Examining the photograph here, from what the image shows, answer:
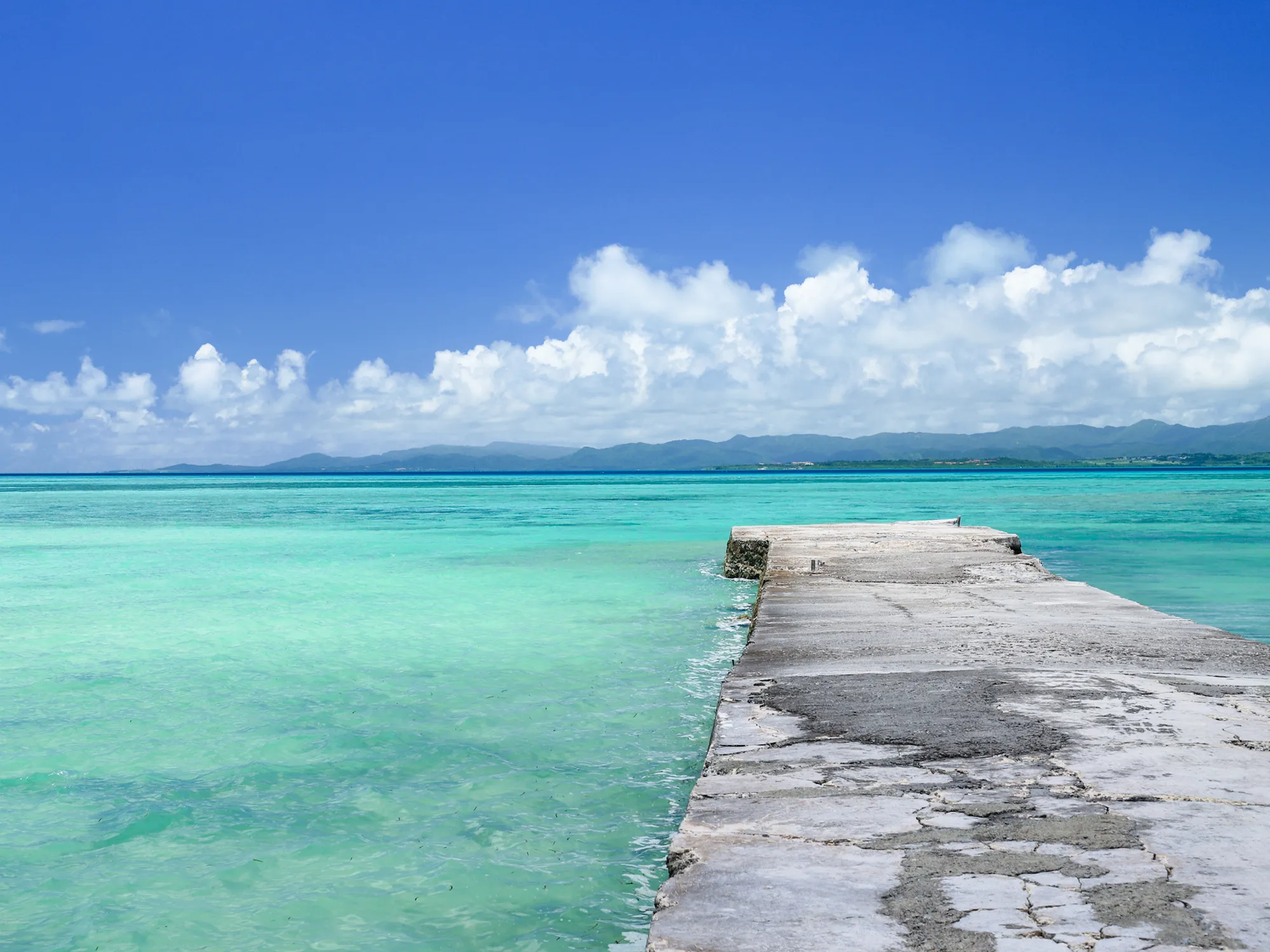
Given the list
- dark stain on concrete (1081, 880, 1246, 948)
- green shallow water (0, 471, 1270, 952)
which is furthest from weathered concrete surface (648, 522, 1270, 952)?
green shallow water (0, 471, 1270, 952)

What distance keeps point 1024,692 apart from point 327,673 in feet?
16.7

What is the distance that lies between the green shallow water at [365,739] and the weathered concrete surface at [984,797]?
0.66m

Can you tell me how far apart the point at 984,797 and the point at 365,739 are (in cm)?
359

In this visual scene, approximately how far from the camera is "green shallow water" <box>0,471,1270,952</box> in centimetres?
346

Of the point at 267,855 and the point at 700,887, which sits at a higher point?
the point at 700,887

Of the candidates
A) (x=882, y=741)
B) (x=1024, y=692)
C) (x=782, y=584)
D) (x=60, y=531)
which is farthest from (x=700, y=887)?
(x=60, y=531)

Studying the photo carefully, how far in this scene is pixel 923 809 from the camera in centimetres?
296

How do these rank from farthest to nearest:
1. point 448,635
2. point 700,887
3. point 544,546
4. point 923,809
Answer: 1. point 544,546
2. point 448,635
3. point 923,809
4. point 700,887

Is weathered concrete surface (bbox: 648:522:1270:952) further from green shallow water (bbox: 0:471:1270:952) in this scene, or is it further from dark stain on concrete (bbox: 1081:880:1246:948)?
green shallow water (bbox: 0:471:1270:952)

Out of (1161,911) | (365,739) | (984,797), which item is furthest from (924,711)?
(365,739)

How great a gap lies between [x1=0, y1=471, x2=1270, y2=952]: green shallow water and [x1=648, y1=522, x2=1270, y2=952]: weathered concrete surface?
26.1 inches

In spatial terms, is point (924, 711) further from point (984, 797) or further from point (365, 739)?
point (365, 739)

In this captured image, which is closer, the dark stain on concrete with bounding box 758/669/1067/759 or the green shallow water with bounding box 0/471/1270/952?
the green shallow water with bounding box 0/471/1270/952

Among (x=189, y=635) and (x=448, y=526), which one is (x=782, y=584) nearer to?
(x=189, y=635)
